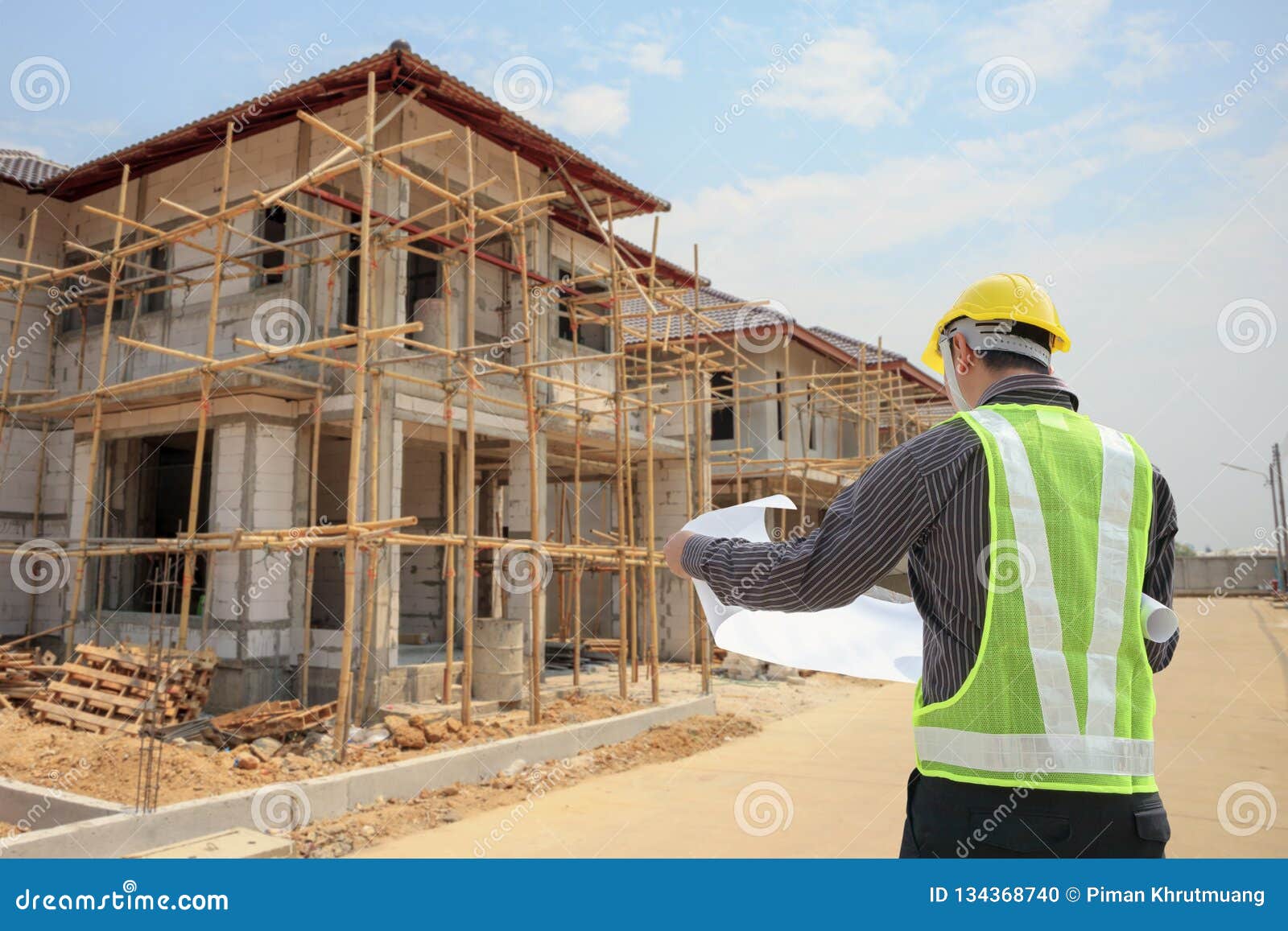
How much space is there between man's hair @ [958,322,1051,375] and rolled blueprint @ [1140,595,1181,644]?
480 mm

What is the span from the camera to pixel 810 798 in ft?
24.2

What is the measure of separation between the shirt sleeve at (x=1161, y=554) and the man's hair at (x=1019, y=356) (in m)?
0.30

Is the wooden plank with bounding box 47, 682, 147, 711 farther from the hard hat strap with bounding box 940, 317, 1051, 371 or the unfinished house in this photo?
the hard hat strap with bounding box 940, 317, 1051, 371

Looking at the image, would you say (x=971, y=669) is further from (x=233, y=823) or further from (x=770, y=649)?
(x=233, y=823)

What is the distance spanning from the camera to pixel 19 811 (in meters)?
6.72

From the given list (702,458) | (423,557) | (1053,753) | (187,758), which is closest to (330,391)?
(423,557)

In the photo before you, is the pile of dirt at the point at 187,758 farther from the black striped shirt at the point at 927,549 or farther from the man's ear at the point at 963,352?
the man's ear at the point at 963,352

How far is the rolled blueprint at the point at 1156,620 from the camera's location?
1.63m

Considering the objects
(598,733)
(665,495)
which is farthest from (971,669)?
(665,495)

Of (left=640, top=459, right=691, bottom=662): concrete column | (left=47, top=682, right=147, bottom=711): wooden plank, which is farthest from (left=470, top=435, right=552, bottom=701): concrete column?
(left=640, top=459, right=691, bottom=662): concrete column

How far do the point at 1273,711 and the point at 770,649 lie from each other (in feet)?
41.4

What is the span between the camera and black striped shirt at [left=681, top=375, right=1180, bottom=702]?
1.63 meters

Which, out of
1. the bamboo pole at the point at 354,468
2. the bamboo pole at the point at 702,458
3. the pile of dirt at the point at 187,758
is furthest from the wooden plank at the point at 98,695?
the bamboo pole at the point at 702,458

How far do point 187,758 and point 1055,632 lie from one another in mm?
7512
